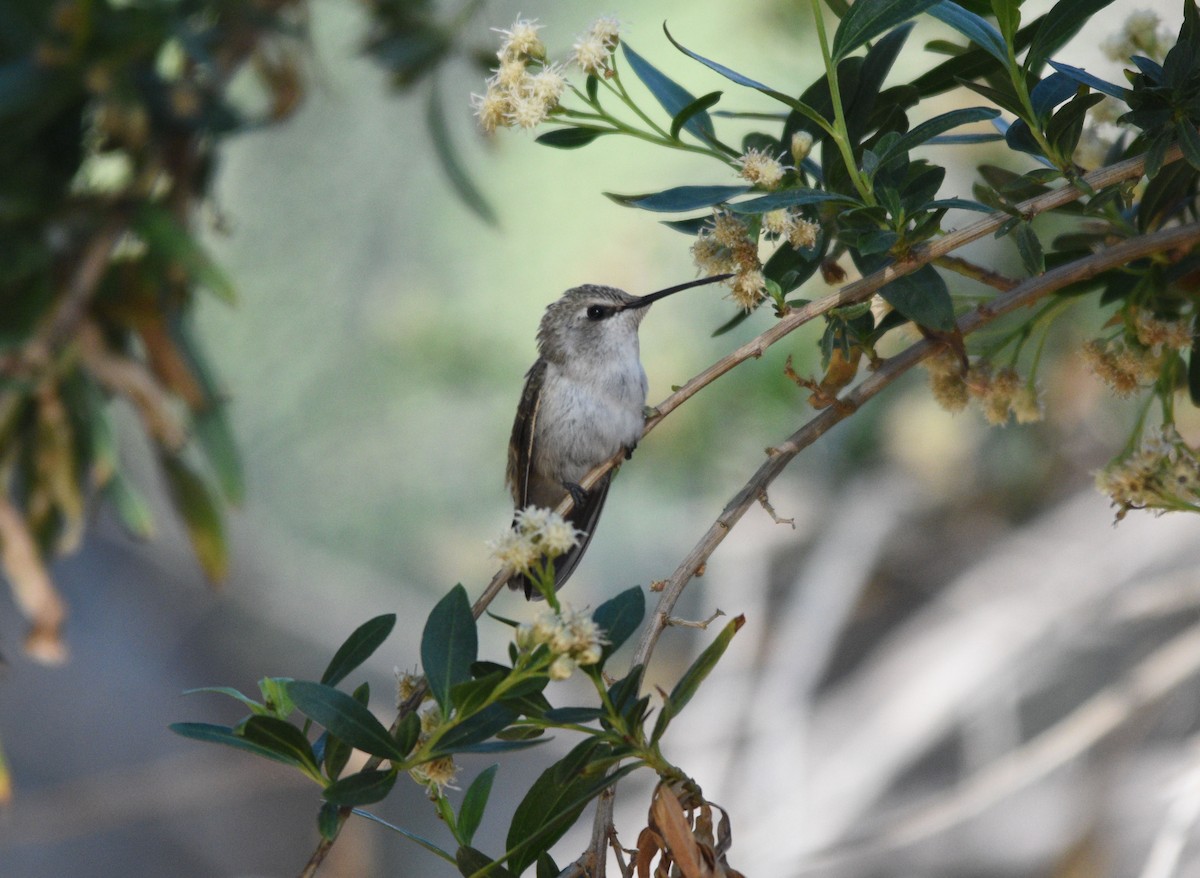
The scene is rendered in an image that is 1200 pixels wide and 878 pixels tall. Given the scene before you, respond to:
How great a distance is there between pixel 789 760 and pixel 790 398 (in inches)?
38.9

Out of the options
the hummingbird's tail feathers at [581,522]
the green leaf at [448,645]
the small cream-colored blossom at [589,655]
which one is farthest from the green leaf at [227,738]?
the hummingbird's tail feathers at [581,522]

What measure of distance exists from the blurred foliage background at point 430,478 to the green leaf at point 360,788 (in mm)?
1848

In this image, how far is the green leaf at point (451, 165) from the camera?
2.16 m

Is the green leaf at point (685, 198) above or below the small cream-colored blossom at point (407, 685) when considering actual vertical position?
above

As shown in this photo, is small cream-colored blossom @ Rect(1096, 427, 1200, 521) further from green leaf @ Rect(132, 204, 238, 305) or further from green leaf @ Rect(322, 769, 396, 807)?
green leaf @ Rect(132, 204, 238, 305)

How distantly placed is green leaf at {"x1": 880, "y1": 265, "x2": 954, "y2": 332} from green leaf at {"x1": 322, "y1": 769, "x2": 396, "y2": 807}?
18.0 inches

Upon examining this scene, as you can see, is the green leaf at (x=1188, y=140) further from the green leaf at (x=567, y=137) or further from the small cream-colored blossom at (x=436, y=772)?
the small cream-colored blossom at (x=436, y=772)

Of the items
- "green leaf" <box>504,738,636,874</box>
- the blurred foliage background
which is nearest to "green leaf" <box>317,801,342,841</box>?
"green leaf" <box>504,738,636,874</box>

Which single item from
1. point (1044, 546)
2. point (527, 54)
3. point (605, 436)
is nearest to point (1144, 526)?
point (1044, 546)

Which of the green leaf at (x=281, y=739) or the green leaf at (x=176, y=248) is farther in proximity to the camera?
the green leaf at (x=176, y=248)

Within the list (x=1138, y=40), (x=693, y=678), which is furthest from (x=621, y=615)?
(x=1138, y=40)

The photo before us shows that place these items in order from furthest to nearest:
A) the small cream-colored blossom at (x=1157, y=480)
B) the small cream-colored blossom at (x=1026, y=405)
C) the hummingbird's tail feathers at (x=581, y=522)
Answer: the hummingbird's tail feathers at (x=581, y=522), the small cream-colored blossom at (x=1026, y=405), the small cream-colored blossom at (x=1157, y=480)

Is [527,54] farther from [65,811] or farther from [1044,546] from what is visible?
[65,811]

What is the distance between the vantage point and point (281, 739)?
28.7 inches
